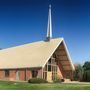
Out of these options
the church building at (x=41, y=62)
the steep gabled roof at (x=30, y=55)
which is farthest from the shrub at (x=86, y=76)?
the steep gabled roof at (x=30, y=55)

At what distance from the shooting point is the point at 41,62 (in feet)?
146

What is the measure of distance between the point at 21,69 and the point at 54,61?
6.01 meters

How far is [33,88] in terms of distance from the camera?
28109 millimetres

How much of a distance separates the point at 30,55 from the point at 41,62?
5690mm

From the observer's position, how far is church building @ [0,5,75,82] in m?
46.1

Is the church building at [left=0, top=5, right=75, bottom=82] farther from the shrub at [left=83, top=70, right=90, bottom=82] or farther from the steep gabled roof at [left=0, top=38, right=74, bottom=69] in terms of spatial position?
the shrub at [left=83, top=70, right=90, bottom=82]

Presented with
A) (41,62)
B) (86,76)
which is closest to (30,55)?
(41,62)

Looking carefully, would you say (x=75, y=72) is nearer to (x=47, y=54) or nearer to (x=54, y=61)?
(x=54, y=61)

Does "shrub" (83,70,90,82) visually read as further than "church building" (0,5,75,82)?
Yes

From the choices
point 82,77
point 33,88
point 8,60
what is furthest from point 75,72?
point 33,88

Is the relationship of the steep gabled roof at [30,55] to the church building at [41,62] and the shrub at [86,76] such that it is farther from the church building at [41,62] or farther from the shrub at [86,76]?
the shrub at [86,76]

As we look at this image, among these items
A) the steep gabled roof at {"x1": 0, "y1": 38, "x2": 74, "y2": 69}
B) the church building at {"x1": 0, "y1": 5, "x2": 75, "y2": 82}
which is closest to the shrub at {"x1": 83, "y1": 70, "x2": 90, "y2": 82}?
the church building at {"x1": 0, "y1": 5, "x2": 75, "y2": 82}

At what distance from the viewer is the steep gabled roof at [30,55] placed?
151ft

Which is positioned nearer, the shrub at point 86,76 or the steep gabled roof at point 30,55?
the steep gabled roof at point 30,55
